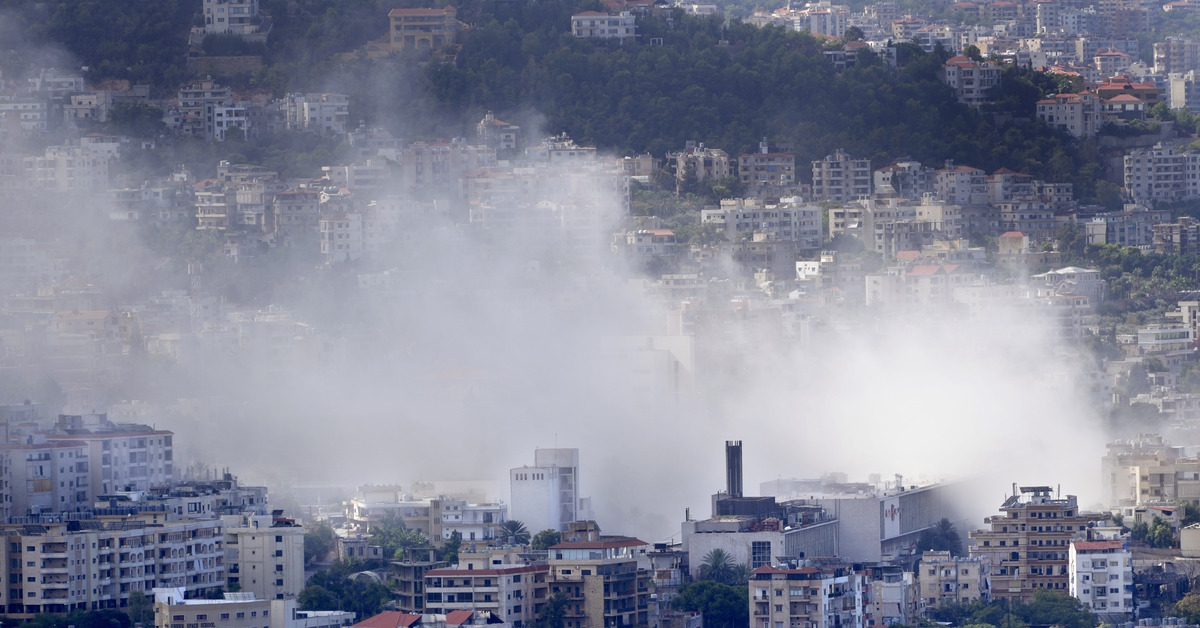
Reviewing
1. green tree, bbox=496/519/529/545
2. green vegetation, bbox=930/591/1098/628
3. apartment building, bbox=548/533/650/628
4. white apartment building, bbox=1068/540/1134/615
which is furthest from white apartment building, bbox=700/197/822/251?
apartment building, bbox=548/533/650/628

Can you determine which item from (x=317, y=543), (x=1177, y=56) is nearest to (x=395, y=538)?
(x=317, y=543)

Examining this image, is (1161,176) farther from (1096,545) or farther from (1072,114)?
(1096,545)

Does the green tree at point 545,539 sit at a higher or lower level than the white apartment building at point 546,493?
lower

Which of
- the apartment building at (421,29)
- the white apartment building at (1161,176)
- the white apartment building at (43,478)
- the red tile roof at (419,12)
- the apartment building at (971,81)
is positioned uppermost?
the red tile roof at (419,12)

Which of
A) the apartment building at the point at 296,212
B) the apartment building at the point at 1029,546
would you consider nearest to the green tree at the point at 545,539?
the apartment building at the point at 1029,546

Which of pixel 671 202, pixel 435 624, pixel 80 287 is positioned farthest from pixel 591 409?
pixel 435 624

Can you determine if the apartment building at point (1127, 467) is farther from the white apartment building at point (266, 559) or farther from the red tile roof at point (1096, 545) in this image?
the white apartment building at point (266, 559)
